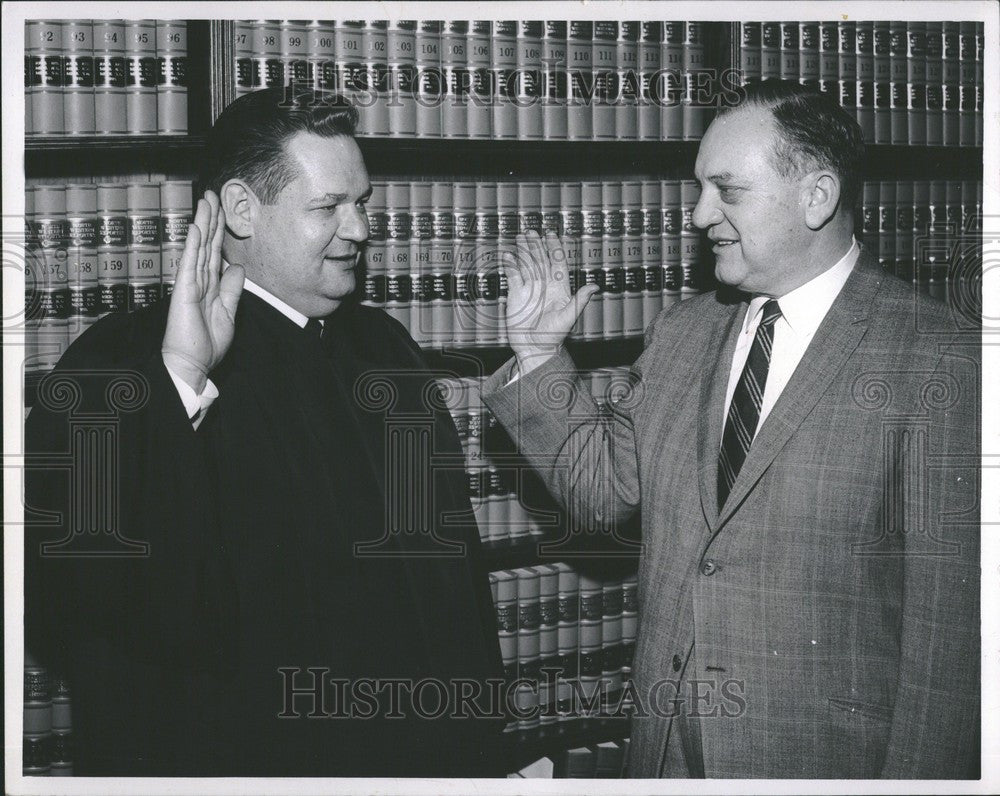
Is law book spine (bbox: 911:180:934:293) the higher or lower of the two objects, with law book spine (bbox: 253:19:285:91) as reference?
lower

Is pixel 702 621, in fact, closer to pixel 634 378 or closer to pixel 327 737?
pixel 634 378

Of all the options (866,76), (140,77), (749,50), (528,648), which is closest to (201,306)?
(140,77)

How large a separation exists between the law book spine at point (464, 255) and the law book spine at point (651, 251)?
423 millimetres

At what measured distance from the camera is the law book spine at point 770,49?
7.75 feet

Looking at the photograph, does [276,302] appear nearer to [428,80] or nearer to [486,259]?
[486,259]

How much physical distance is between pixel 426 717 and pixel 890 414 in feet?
3.60

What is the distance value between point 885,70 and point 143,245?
1784 millimetres

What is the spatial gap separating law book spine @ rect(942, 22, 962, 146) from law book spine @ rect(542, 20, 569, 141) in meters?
0.92

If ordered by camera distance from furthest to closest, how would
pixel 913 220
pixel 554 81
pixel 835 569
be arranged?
pixel 913 220, pixel 554 81, pixel 835 569

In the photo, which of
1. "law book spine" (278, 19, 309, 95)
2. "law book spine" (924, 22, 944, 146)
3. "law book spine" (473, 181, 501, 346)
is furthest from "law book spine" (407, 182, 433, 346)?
"law book spine" (924, 22, 944, 146)

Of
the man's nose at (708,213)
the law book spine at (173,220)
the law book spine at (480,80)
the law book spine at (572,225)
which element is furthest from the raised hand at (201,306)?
the man's nose at (708,213)

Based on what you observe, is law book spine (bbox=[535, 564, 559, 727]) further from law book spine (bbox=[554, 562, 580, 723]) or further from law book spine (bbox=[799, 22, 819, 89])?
law book spine (bbox=[799, 22, 819, 89])

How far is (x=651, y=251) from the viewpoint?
7.87ft

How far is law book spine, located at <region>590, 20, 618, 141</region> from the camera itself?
227 centimetres
